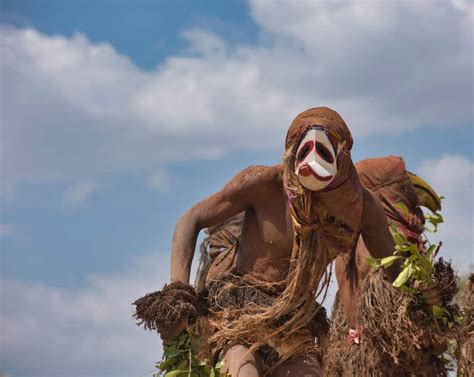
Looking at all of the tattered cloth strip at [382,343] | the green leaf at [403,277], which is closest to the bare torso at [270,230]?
the green leaf at [403,277]

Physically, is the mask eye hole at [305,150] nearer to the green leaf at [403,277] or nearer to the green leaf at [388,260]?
the green leaf at [388,260]

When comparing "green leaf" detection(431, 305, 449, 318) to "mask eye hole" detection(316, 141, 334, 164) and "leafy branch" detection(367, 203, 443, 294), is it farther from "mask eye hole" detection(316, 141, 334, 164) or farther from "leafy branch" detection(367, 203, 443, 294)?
"mask eye hole" detection(316, 141, 334, 164)

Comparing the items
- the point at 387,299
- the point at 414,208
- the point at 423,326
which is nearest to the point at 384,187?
the point at 414,208

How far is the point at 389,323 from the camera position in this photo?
24.9 feet

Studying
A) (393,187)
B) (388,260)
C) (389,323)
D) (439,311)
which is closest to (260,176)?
(388,260)

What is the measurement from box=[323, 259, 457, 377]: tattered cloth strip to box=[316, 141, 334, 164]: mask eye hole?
73.9 inches

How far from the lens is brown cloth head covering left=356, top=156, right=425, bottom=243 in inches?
340

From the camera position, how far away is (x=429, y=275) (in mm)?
6055

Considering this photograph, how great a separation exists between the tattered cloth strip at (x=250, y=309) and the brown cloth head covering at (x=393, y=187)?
2.90 meters

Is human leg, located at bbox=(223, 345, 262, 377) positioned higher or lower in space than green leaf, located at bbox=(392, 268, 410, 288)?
lower

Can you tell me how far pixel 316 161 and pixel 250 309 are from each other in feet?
2.90

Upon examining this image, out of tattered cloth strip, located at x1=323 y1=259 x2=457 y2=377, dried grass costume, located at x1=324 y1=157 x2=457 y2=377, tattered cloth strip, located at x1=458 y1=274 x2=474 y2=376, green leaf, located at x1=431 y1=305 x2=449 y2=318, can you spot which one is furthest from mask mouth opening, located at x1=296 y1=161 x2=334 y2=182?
tattered cloth strip, located at x1=458 y1=274 x2=474 y2=376

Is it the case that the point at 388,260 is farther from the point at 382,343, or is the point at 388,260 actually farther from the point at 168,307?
the point at 382,343

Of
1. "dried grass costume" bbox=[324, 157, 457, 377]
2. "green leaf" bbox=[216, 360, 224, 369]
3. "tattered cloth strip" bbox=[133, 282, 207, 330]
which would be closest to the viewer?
"tattered cloth strip" bbox=[133, 282, 207, 330]
